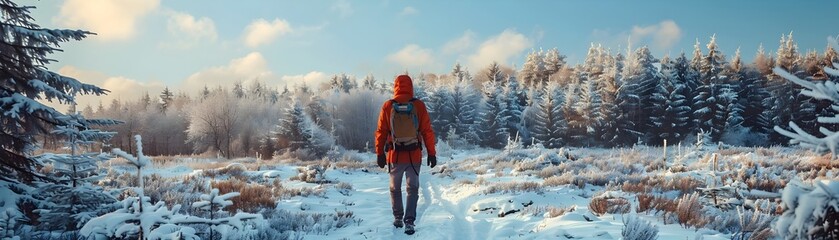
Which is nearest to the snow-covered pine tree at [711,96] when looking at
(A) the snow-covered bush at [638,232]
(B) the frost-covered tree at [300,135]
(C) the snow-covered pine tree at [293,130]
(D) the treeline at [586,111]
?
(D) the treeline at [586,111]

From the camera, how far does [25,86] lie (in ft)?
14.9

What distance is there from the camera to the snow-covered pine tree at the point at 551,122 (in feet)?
136

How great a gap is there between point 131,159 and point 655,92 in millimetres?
45102

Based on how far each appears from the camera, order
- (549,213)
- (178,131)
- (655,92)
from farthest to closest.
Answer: (178,131) → (655,92) → (549,213)

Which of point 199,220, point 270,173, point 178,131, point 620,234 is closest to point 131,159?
point 199,220

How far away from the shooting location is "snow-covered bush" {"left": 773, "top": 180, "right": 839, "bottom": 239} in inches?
56.9

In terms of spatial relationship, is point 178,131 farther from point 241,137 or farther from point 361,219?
point 361,219

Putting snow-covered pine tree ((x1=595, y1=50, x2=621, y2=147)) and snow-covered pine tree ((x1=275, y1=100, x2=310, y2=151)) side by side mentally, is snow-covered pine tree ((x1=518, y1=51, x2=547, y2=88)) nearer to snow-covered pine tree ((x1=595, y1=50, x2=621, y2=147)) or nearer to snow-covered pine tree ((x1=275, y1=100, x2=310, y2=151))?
snow-covered pine tree ((x1=595, y1=50, x2=621, y2=147))

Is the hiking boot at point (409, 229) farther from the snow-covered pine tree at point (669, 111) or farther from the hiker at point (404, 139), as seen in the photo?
the snow-covered pine tree at point (669, 111)

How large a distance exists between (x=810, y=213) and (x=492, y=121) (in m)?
44.1

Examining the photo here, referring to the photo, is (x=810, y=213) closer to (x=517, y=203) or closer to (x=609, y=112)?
(x=517, y=203)

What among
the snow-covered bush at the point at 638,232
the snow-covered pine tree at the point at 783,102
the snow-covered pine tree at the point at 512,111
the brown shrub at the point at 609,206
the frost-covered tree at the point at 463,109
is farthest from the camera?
the frost-covered tree at the point at 463,109

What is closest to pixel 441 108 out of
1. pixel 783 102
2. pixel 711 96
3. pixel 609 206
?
pixel 711 96

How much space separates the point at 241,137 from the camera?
44531 mm
